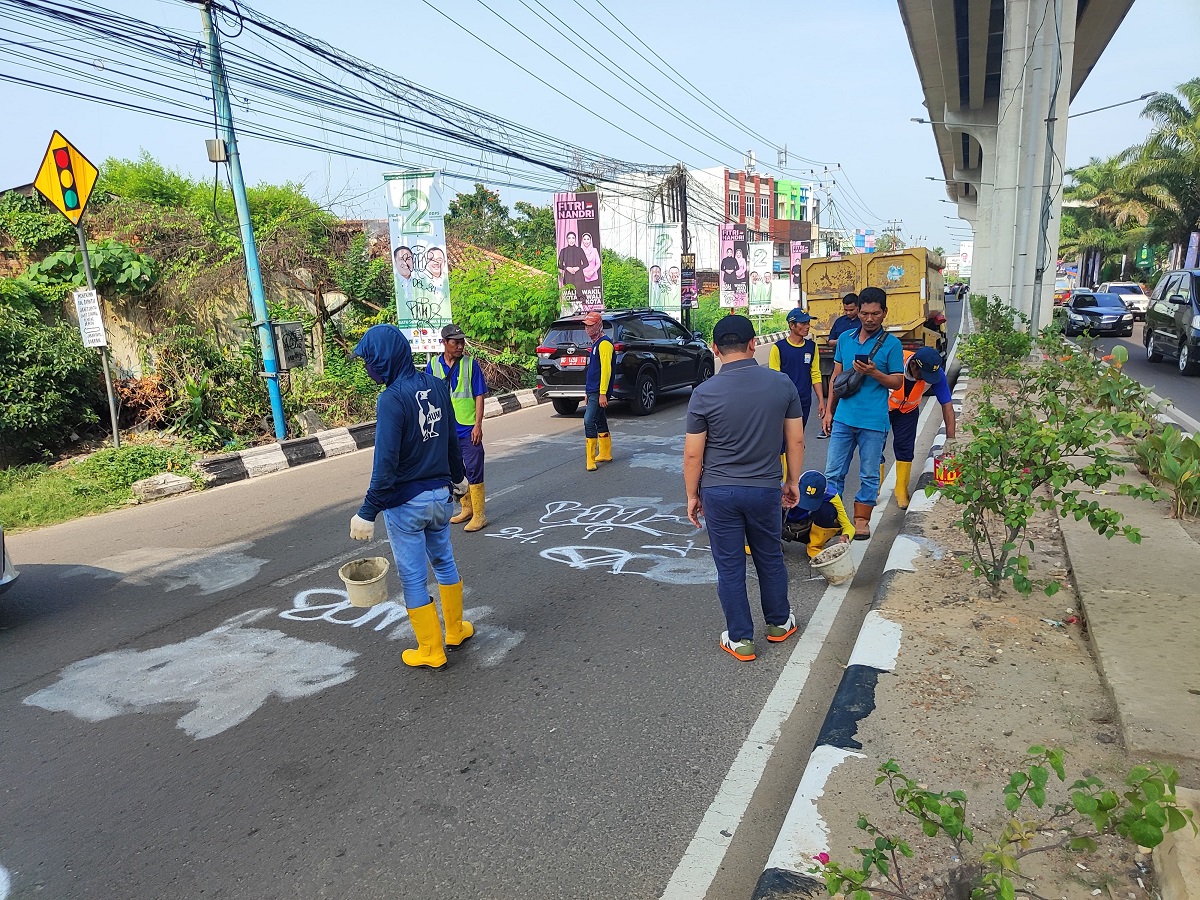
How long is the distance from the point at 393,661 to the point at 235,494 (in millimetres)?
5871

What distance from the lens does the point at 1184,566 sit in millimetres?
4648

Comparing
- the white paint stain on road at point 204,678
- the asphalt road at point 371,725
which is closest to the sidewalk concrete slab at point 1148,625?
the asphalt road at point 371,725

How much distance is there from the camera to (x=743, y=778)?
3.17m

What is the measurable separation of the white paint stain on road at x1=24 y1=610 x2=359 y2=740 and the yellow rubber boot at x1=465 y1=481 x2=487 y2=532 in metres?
2.25

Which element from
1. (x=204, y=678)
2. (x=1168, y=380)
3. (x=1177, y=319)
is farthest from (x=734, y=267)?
(x=204, y=678)

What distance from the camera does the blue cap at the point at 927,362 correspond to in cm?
628

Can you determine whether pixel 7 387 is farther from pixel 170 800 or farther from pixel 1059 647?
pixel 1059 647

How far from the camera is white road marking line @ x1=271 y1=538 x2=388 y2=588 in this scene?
5868mm

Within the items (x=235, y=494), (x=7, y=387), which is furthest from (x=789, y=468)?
(x=7, y=387)

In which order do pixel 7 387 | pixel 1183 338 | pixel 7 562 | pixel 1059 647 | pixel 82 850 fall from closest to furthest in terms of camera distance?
pixel 82 850
pixel 1059 647
pixel 7 562
pixel 7 387
pixel 1183 338

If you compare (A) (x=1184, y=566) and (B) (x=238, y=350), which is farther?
(B) (x=238, y=350)

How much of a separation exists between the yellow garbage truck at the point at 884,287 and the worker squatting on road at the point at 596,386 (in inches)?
290

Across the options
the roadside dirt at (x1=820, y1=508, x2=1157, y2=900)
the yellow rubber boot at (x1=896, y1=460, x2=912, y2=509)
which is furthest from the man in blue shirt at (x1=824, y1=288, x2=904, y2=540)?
the roadside dirt at (x1=820, y1=508, x2=1157, y2=900)

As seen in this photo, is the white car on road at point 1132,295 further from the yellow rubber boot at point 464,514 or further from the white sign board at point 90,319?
the white sign board at point 90,319
